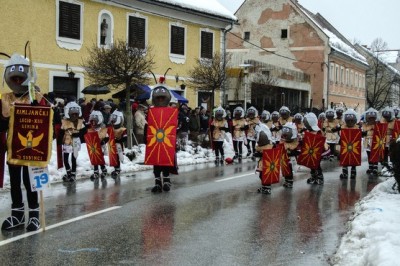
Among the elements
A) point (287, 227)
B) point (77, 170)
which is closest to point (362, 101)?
point (77, 170)

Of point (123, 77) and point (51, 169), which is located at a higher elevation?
point (123, 77)

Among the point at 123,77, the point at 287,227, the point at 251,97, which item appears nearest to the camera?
the point at 287,227

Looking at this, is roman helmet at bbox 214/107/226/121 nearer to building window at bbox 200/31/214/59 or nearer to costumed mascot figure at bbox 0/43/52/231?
costumed mascot figure at bbox 0/43/52/231

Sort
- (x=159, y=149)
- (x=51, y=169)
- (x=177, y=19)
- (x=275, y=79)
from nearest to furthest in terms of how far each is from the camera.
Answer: (x=159, y=149) < (x=51, y=169) < (x=177, y=19) < (x=275, y=79)

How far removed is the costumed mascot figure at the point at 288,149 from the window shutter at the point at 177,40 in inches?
691

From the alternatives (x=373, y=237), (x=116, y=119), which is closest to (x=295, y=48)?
(x=116, y=119)

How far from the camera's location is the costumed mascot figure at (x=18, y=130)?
782cm

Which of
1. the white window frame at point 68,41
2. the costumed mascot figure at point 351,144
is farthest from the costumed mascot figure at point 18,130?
the white window frame at point 68,41

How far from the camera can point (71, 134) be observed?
14.0m

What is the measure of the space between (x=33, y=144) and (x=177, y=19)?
892 inches

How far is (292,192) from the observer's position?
487 inches

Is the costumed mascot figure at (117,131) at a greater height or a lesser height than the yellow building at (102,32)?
lesser

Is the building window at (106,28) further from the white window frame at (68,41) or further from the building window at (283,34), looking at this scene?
the building window at (283,34)

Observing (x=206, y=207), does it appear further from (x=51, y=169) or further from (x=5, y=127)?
(x=51, y=169)
